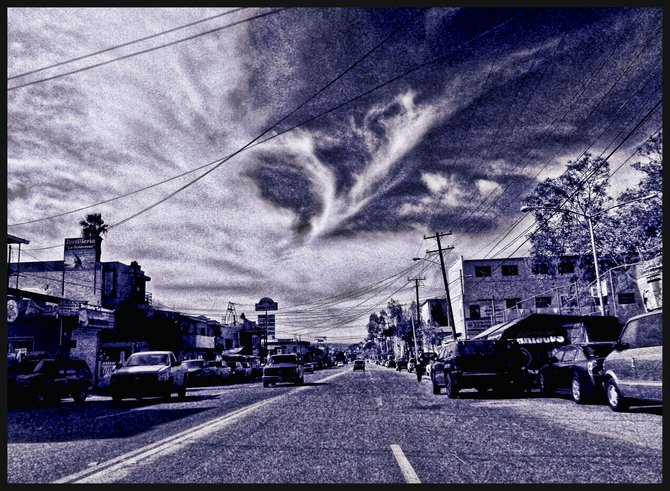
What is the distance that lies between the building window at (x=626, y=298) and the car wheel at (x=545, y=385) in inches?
1854

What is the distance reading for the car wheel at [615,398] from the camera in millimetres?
11516

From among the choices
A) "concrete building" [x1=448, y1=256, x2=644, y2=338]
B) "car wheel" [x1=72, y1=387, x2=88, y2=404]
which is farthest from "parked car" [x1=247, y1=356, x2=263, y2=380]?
"car wheel" [x1=72, y1=387, x2=88, y2=404]

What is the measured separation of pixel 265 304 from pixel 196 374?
7919cm

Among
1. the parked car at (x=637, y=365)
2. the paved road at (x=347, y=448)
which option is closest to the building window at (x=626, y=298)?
the parked car at (x=637, y=365)

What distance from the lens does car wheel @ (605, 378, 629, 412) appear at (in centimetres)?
1152

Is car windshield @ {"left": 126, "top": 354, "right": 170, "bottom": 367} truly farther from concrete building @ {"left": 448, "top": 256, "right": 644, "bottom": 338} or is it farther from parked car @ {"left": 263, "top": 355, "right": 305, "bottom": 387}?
concrete building @ {"left": 448, "top": 256, "right": 644, "bottom": 338}

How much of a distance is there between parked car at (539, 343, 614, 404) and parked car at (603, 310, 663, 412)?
0.71m

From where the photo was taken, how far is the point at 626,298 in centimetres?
5766

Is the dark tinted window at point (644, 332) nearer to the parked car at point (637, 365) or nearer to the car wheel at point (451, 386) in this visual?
the parked car at point (637, 365)

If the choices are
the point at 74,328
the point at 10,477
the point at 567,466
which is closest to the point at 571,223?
the point at 74,328

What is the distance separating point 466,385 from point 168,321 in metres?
40.7

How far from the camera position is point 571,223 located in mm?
41750

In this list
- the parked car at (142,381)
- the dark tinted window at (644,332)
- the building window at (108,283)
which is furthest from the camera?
the building window at (108,283)

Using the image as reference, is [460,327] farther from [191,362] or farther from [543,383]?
[543,383]
